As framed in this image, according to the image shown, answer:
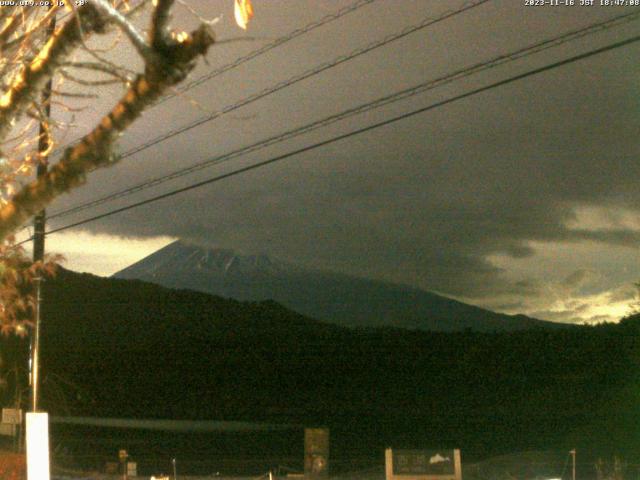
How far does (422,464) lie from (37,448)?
31.1ft

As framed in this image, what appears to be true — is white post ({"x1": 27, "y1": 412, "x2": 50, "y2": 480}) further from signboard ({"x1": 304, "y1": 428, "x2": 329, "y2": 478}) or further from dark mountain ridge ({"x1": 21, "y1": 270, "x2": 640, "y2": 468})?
dark mountain ridge ({"x1": 21, "y1": 270, "x2": 640, "y2": 468})

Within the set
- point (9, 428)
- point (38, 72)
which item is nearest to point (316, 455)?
point (9, 428)

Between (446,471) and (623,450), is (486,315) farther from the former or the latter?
(446,471)

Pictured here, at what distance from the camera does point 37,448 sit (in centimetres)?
728

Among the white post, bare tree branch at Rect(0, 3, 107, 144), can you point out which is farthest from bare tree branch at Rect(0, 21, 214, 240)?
the white post

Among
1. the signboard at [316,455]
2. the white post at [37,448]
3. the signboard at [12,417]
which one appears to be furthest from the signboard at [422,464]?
the signboard at [12,417]

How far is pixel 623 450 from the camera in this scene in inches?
1510

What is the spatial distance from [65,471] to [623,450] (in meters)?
22.8

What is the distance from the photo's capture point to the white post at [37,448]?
23.6ft

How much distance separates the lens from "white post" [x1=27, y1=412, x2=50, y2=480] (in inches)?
283

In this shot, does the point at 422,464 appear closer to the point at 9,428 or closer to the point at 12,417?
the point at 12,417

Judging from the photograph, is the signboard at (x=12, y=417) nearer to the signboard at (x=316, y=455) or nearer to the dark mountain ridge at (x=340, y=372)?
the signboard at (x=316, y=455)

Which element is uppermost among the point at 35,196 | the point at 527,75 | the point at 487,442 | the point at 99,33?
the point at 527,75

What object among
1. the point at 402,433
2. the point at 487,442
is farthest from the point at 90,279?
the point at 487,442
